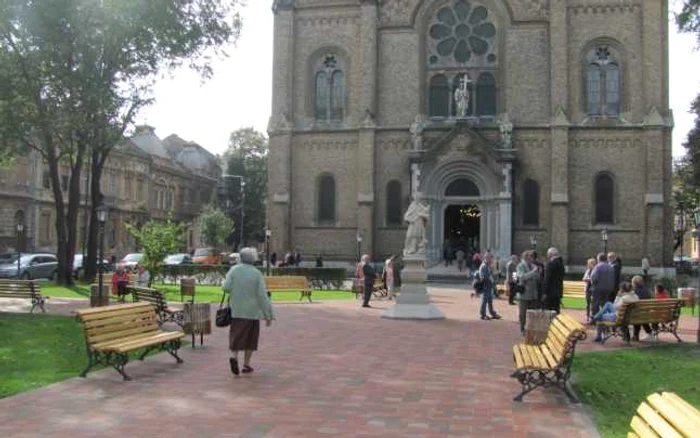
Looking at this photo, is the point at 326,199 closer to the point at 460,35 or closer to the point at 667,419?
the point at 460,35

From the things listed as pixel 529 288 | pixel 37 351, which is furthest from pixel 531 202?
pixel 37 351

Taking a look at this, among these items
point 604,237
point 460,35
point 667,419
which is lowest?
point 667,419

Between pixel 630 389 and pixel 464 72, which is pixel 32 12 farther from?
pixel 464 72

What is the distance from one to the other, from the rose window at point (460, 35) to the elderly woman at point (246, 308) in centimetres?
3176

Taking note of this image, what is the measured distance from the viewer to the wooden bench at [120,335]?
974cm

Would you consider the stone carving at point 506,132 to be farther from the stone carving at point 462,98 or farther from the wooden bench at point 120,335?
the wooden bench at point 120,335

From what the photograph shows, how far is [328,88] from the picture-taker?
41250 mm

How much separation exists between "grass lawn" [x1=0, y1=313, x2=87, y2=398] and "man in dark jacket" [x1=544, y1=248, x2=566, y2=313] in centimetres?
897

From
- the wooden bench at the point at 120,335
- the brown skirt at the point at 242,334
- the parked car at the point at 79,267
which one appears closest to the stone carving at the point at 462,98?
the parked car at the point at 79,267

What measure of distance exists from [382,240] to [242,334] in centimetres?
2982

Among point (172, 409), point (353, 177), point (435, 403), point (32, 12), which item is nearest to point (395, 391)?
point (435, 403)

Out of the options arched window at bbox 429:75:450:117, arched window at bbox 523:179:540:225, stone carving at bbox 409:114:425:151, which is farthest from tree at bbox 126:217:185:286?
arched window at bbox 523:179:540:225

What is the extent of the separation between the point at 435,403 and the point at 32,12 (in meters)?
19.1

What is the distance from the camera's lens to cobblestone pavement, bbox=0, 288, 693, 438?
23.5 feet
